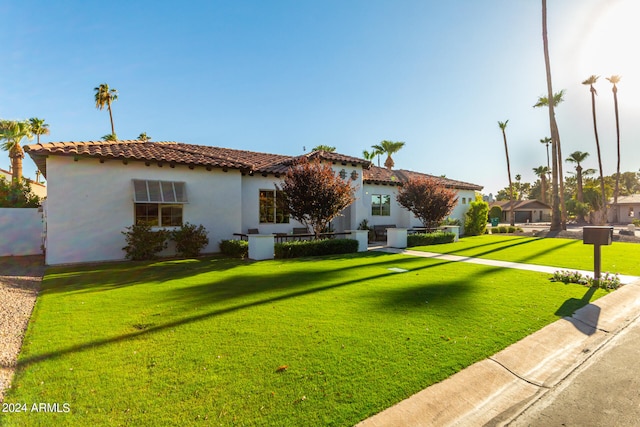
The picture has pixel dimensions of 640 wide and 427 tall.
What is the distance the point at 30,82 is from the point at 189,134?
1151 cm

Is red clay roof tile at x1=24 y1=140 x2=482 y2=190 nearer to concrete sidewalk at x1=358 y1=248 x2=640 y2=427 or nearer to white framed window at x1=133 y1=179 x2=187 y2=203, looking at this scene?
white framed window at x1=133 y1=179 x2=187 y2=203

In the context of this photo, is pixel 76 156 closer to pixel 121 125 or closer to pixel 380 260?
pixel 380 260

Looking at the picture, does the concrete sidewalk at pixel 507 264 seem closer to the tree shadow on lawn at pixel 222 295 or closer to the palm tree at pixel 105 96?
the tree shadow on lawn at pixel 222 295

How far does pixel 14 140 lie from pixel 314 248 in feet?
124

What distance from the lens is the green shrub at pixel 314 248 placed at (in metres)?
13.1

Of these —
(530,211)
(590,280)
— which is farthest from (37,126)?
(530,211)

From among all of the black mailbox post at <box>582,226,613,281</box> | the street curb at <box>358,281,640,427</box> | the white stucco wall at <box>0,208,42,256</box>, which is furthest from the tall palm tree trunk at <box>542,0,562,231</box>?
the white stucco wall at <box>0,208,42,256</box>

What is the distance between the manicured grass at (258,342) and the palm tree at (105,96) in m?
37.3

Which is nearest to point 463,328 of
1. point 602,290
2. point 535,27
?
point 602,290

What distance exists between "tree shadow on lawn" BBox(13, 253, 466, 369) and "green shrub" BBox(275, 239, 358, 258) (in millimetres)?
3463

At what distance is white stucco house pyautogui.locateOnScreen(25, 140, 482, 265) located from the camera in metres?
11.6

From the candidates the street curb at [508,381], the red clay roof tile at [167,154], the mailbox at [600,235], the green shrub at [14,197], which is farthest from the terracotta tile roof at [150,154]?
the street curb at [508,381]

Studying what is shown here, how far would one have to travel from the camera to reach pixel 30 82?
13570mm

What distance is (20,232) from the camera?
15.0m
